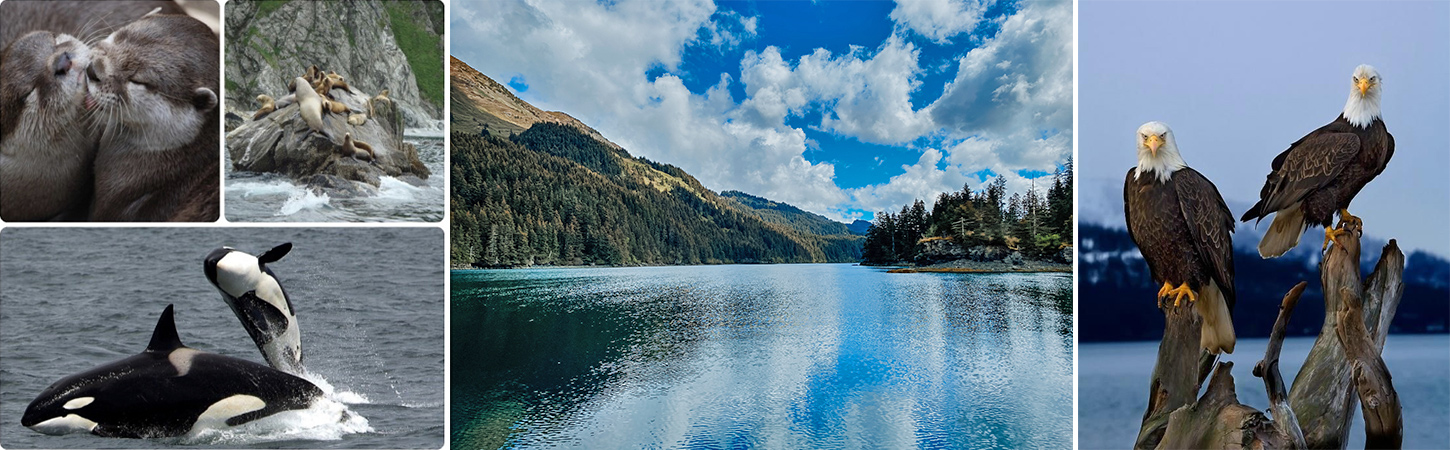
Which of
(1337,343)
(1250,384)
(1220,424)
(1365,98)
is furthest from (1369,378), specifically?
(1250,384)

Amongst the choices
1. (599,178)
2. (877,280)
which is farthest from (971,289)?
(599,178)

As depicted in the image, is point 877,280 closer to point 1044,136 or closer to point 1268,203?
point 1044,136

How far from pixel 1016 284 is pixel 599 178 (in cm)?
424

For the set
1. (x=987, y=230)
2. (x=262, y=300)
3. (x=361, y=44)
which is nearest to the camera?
(x=262, y=300)

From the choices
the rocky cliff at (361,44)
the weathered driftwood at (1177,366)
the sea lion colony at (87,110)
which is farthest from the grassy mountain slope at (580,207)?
the weathered driftwood at (1177,366)

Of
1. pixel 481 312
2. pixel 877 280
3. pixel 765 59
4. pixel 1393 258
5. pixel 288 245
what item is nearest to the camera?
pixel 1393 258

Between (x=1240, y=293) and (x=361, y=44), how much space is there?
6.76m

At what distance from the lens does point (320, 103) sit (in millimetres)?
4172

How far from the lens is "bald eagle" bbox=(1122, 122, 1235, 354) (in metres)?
3.16

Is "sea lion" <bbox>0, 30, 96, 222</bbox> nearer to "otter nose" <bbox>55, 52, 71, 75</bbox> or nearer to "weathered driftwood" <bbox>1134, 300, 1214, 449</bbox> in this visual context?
"otter nose" <bbox>55, 52, 71, 75</bbox>

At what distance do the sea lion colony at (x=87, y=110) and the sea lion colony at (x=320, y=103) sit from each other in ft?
1.55

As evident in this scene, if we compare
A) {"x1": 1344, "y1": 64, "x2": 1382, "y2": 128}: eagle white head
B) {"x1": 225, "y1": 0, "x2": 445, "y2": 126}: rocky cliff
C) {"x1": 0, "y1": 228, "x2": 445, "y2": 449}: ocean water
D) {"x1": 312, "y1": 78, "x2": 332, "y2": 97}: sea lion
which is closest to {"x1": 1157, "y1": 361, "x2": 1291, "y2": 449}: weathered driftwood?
{"x1": 1344, "y1": 64, "x2": 1382, "y2": 128}: eagle white head

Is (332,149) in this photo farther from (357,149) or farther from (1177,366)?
(1177,366)

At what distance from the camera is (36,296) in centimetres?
394
